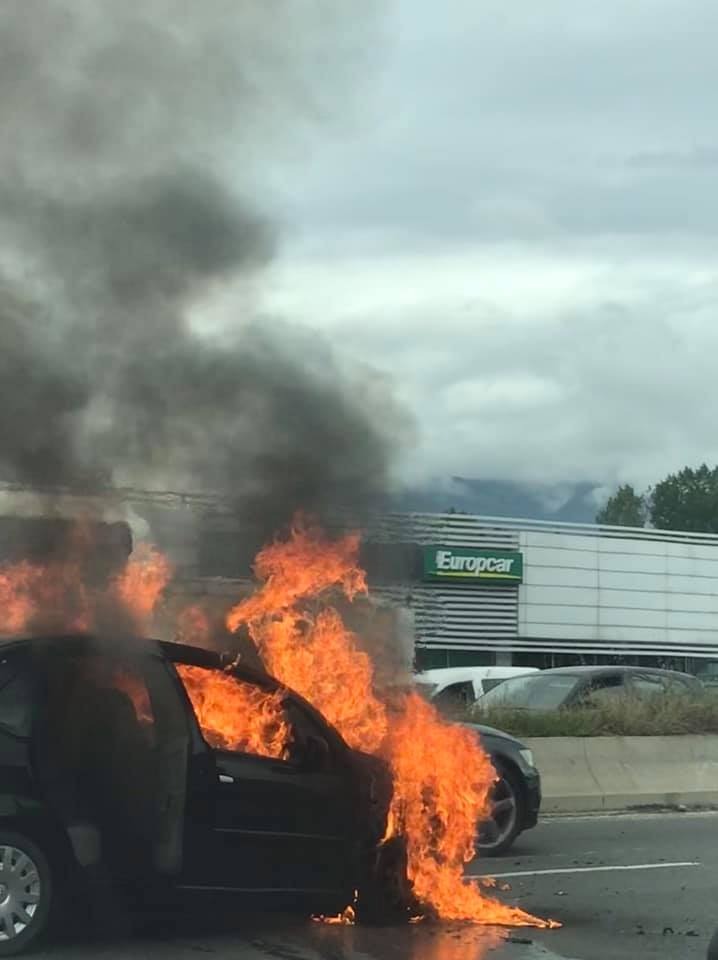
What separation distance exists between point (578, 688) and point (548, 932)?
24.8ft

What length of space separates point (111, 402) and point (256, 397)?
86cm

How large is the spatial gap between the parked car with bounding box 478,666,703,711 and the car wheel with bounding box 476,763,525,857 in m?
3.84

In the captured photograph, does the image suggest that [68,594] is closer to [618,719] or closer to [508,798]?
[508,798]

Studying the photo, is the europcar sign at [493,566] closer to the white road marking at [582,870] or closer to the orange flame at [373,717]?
the white road marking at [582,870]

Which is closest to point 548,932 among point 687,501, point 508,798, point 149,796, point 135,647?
point 149,796

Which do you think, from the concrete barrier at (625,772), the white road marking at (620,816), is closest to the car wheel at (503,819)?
the white road marking at (620,816)

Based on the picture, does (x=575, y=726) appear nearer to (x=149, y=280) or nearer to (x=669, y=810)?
(x=669, y=810)

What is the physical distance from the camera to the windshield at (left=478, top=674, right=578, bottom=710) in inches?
559

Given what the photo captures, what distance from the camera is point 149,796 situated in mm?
6441

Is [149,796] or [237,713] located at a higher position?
[237,713]

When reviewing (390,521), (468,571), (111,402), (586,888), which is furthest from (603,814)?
(468,571)

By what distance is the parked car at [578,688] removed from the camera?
14.3 meters

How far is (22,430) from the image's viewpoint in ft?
26.2

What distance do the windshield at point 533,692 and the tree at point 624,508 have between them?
264ft
